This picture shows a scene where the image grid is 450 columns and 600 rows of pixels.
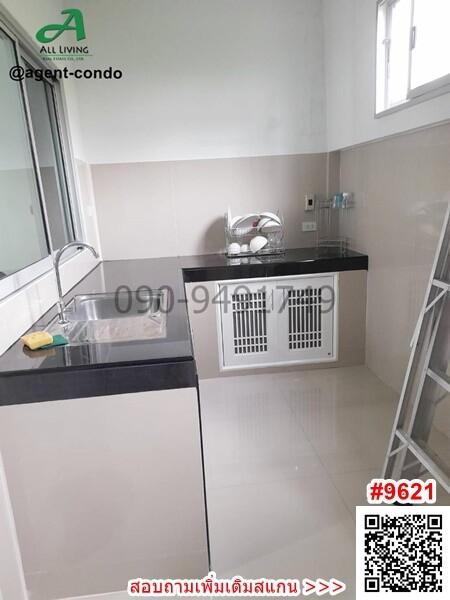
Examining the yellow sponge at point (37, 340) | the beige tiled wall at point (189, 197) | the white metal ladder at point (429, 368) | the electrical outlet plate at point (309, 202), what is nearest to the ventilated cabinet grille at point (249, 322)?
the beige tiled wall at point (189, 197)

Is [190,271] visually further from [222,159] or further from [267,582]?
[267,582]

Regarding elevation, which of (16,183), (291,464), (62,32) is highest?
(62,32)

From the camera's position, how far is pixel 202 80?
2.96m

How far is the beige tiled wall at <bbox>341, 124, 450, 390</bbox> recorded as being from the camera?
200cm

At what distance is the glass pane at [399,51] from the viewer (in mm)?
2115

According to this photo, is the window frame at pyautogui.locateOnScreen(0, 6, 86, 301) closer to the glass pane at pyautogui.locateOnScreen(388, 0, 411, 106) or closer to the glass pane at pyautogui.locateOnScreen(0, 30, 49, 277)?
the glass pane at pyautogui.locateOnScreen(0, 30, 49, 277)

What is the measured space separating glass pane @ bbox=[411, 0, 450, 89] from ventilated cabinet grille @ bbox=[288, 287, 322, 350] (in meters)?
1.35

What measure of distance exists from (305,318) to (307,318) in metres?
0.01

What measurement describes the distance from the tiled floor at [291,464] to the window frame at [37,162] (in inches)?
48.0

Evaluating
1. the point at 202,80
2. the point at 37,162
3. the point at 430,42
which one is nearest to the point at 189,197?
the point at 202,80

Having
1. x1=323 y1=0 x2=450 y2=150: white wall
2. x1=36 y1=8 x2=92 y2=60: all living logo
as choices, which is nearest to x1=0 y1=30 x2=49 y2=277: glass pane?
x1=36 y1=8 x2=92 y2=60: all living logo

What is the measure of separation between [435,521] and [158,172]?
268cm

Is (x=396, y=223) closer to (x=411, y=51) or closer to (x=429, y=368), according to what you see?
(x=411, y=51)

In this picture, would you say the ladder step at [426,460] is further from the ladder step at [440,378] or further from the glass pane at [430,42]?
the glass pane at [430,42]
